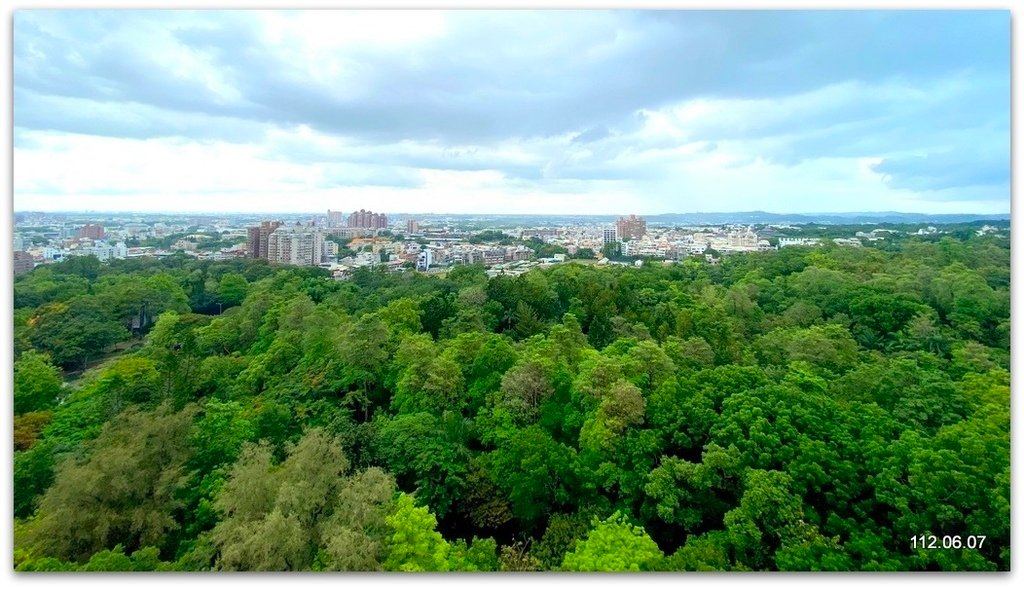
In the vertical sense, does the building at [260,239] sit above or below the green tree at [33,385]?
above

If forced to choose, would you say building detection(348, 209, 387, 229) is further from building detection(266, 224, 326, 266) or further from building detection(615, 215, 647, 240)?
building detection(615, 215, 647, 240)

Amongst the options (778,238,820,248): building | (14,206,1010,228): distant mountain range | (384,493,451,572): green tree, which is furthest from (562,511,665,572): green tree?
(778,238,820,248): building

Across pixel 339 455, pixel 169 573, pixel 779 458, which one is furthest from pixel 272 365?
pixel 779 458

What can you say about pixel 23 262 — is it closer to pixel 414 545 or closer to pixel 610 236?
pixel 414 545

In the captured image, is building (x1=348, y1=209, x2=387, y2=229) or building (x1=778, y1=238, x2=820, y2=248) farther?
building (x1=778, y1=238, x2=820, y2=248)

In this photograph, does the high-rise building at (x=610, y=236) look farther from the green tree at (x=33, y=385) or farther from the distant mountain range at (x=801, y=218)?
→ the green tree at (x=33, y=385)

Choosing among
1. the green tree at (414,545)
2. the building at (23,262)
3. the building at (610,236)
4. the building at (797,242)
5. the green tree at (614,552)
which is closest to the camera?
the green tree at (614,552)

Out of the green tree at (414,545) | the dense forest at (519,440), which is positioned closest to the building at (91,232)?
the dense forest at (519,440)

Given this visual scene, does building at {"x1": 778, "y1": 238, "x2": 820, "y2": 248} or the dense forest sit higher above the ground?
building at {"x1": 778, "y1": 238, "x2": 820, "y2": 248}
